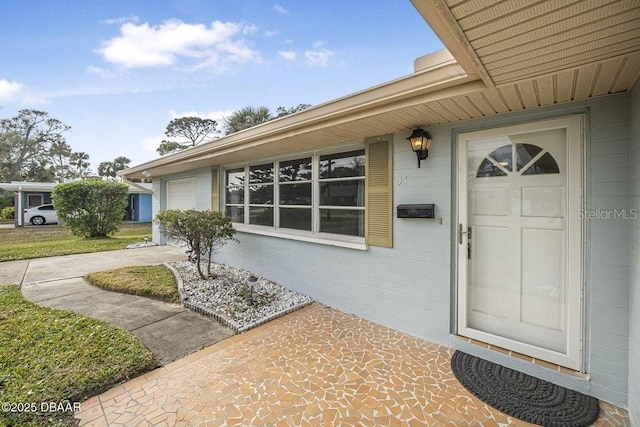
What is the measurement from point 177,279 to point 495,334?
5.33 meters

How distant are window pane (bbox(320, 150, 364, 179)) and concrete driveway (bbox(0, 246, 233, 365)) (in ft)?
9.03

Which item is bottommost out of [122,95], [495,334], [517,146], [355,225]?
[495,334]

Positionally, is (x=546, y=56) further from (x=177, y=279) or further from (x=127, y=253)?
(x=127, y=253)

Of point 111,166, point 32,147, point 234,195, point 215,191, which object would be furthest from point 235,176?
point 111,166

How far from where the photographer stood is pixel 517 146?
2.78m

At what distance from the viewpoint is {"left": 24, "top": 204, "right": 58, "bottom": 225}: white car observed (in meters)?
16.7

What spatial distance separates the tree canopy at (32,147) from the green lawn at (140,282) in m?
27.3

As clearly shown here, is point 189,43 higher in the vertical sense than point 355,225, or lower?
higher

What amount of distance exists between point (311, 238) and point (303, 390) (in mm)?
2497

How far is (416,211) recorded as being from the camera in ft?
10.7

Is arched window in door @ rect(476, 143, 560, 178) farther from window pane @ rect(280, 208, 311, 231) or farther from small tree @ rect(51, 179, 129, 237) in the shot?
small tree @ rect(51, 179, 129, 237)

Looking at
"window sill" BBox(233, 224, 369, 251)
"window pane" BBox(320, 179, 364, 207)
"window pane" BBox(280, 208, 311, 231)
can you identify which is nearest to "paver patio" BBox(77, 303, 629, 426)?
"window sill" BBox(233, 224, 369, 251)

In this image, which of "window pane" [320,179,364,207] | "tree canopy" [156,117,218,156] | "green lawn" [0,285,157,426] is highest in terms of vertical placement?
"tree canopy" [156,117,218,156]

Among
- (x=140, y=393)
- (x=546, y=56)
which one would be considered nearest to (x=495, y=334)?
(x=546, y=56)
